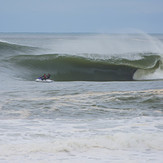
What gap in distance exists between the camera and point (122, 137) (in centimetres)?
558

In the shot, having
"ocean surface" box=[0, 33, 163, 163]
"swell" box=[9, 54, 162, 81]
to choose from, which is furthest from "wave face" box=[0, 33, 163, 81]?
"ocean surface" box=[0, 33, 163, 163]

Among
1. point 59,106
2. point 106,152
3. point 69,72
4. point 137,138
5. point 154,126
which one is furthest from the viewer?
point 69,72

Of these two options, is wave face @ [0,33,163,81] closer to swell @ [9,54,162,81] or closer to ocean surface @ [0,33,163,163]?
swell @ [9,54,162,81]

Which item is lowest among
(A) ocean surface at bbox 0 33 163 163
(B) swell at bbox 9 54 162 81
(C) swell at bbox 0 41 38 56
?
(A) ocean surface at bbox 0 33 163 163

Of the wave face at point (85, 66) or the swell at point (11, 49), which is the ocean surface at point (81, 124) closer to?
the wave face at point (85, 66)

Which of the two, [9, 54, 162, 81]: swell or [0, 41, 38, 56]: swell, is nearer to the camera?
[9, 54, 162, 81]: swell

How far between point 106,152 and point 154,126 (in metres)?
1.66

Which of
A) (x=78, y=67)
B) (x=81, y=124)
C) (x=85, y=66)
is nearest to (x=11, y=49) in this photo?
(x=78, y=67)

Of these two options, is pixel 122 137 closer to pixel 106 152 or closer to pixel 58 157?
pixel 106 152

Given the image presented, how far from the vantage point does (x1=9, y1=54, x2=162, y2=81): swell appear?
16406mm

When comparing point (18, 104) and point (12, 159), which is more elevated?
point (18, 104)

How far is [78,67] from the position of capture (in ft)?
57.6

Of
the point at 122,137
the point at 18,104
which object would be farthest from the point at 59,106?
the point at 122,137

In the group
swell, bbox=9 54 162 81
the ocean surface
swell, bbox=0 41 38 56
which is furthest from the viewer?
swell, bbox=0 41 38 56
